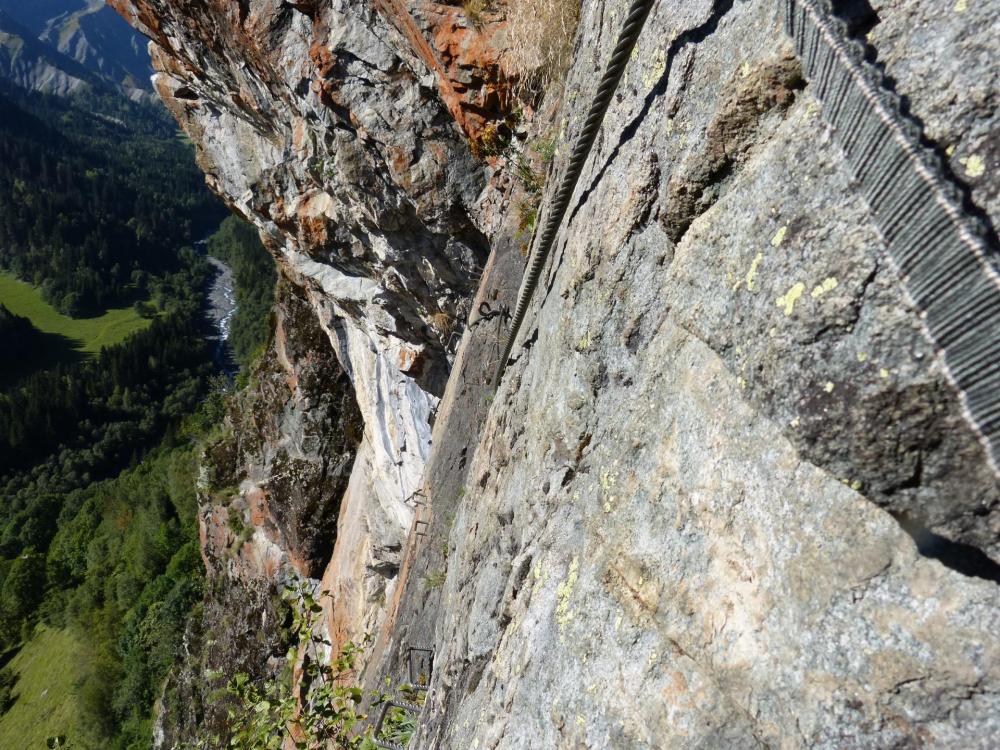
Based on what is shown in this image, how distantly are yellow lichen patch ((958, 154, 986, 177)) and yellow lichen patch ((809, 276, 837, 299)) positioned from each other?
37 cm

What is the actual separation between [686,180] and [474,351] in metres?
4.90

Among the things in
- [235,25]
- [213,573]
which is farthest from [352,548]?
[213,573]

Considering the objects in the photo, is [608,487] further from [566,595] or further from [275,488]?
[275,488]

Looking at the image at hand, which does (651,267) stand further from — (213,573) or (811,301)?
(213,573)

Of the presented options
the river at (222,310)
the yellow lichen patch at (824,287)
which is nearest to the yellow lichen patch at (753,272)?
the yellow lichen patch at (824,287)

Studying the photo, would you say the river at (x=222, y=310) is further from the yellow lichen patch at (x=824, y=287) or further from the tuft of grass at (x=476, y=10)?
the yellow lichen patch at (x=824, y=287)

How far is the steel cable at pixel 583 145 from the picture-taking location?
3058mm

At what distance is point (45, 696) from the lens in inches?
1451

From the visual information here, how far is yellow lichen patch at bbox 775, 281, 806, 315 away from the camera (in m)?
1.76

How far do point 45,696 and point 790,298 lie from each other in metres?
49.2

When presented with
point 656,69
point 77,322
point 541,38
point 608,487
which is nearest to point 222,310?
point 77,322

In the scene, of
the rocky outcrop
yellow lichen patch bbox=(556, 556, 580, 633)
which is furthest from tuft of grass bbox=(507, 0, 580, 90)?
the rocky outcrop

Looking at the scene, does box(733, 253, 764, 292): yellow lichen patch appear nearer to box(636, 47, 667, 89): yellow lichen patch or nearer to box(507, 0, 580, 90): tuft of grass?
box(636, 47, 667, 89): yellow lichen patch

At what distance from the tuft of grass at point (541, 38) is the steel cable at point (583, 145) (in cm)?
191
